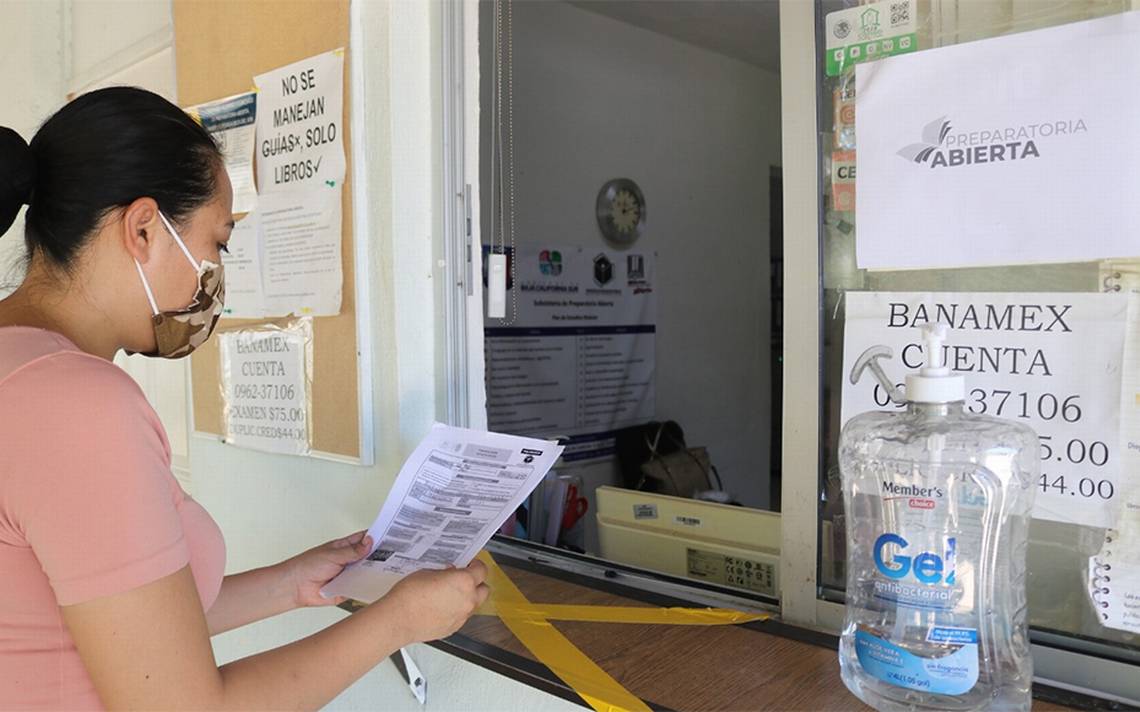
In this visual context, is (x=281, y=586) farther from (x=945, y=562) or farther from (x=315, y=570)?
(x=945, y=562)

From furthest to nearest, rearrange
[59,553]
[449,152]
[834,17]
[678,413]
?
[678,413]
[449,152]
[834,17]
[59,553]

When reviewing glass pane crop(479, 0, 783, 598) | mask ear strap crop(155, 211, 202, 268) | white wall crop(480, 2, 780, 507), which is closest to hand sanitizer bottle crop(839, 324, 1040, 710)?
mask ear strap crop(155, 211, 202, 268)

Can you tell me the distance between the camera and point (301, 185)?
67.2 inches

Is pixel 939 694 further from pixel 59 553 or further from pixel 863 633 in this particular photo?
pixel 59 553

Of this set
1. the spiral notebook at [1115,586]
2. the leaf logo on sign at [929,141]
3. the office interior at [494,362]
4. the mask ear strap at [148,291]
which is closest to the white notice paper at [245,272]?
the office interior at [494,362]

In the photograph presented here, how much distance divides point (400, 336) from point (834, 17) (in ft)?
3.04

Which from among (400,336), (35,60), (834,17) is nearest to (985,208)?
(834,17)

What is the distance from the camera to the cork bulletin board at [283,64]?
1607 mm

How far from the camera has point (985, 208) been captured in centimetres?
91

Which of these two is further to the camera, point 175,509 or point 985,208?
point 985,208

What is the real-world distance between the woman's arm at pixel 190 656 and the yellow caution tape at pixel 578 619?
0.24 m

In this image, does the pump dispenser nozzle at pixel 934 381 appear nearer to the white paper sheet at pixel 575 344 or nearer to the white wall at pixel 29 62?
the white paper sheet at pixel 575 344

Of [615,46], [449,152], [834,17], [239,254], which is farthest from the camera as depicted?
[615,46]

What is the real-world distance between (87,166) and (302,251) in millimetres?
856
